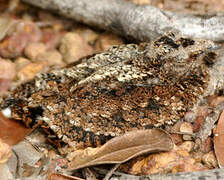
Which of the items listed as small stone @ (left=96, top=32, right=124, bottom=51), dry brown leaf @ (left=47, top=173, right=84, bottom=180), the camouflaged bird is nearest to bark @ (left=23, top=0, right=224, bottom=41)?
small stone @ (left=96, top=32, right=124, bottom=51)

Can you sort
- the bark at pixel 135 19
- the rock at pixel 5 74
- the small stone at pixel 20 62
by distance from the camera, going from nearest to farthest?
1. the bark at pixel 135 19
2. the rock at pixel 5 74
3. the small stone at pixel 20 62

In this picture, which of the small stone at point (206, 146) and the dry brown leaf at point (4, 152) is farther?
the small stone at point (206, 146)

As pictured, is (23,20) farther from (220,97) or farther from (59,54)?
(220,97)

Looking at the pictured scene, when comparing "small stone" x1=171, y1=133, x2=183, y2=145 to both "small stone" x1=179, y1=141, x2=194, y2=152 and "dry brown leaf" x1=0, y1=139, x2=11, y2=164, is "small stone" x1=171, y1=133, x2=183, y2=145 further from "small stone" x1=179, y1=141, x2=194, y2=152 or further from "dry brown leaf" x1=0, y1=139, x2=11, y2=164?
"dry brown leaf" x1=0, y1=139, x2=11, y2=164

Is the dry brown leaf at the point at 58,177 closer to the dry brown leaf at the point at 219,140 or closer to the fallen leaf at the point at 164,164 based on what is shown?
the fallen leaf at the point at 164,164

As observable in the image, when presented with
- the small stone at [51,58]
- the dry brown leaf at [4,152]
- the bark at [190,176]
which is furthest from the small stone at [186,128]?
the small stone at [51,58]

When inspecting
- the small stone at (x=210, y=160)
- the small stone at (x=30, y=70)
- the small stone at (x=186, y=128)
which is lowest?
the small stone at (x=210, y=160)

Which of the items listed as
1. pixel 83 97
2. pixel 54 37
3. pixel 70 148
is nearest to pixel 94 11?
pixel 54 37
